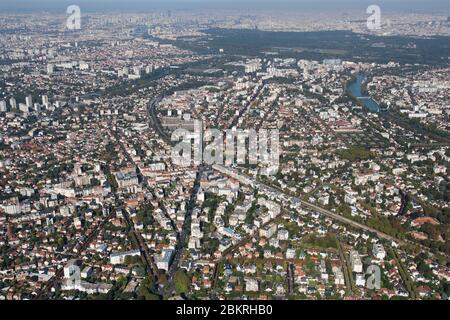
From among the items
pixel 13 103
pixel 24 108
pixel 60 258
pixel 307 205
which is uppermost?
pixel 13 103

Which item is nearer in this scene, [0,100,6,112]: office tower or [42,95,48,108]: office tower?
[0,100,6,112]: office tower

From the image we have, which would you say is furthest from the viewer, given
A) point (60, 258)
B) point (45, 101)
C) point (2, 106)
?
point (45, 101)

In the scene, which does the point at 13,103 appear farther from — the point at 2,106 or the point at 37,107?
the point at 37,107

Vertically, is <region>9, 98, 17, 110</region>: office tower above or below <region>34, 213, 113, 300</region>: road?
above

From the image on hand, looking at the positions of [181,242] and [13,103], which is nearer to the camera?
[181,242]

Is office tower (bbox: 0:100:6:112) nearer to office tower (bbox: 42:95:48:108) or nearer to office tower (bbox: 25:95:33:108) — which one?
office tower (bbox: 25:95:33:108)

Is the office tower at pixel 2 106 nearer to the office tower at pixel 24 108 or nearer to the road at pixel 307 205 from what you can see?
the office tower at pixel 24 108

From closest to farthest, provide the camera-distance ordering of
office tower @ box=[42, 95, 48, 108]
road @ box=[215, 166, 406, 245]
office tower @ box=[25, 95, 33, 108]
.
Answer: road @ box=[215, 166, 406, 245], office tower @ box=[25, 95, 33, 108], office tower @ box=[42, 95, 48, 108]

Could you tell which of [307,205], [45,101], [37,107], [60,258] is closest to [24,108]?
[37,107]

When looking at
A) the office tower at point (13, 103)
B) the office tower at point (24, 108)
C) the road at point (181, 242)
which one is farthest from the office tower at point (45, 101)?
the road at point (181, 242)

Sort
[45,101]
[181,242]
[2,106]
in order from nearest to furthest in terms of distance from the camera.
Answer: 1. [181,242]
2. [2,106]
3. [45,101]

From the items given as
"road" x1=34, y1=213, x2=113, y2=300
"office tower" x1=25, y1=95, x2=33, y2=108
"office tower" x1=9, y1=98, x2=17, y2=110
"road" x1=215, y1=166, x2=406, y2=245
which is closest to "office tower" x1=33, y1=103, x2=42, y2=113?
"office tower" x1=25, y1=95, x2=33, y2=108
